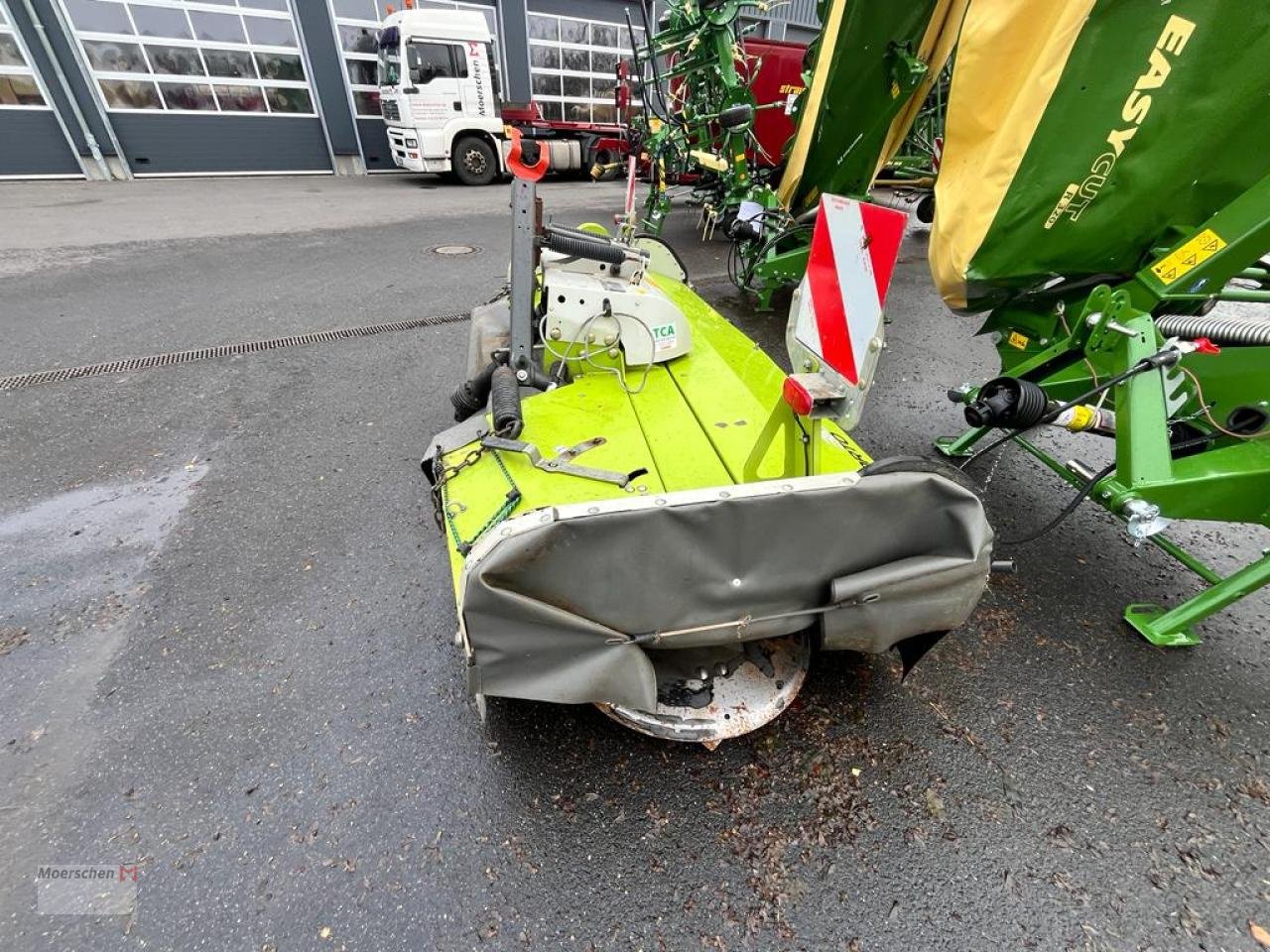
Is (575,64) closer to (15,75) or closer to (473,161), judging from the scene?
(473,161)

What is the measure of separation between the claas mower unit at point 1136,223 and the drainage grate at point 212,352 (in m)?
4.16

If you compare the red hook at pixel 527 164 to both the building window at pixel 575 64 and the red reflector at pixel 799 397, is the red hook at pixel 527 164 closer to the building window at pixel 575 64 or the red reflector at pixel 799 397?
the red reflector at pixel 799 397

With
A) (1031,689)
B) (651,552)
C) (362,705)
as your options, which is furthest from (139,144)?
(1031,689)

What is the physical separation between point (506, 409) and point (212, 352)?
376 cm

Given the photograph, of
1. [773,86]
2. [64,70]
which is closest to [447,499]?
[773,86]

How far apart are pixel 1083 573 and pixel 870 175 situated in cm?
368

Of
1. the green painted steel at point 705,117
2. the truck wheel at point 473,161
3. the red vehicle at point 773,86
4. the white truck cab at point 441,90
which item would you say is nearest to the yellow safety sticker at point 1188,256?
the green painted steel at point 705,117

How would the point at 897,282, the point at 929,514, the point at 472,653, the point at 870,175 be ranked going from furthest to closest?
the point at 897,282 → the point at 870,175 → the point at 929,514 → the point at 472,653

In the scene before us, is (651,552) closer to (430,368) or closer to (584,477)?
(584,477)

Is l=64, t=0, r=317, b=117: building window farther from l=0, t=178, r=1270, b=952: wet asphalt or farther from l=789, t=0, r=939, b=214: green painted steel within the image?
l=0, t=178, r=1270, b=952: wet asphalt

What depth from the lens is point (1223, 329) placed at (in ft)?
6.99

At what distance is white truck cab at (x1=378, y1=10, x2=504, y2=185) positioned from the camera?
10266 millimetres

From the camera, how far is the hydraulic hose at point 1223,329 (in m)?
2.12

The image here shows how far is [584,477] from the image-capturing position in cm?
180
